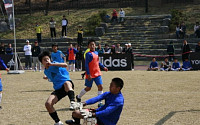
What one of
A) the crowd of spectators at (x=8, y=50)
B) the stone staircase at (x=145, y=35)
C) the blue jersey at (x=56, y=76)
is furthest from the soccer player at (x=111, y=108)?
the stone staircase at (x=145, y=35)

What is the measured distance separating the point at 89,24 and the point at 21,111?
1072 inches

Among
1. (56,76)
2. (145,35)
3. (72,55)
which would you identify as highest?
(56,76)

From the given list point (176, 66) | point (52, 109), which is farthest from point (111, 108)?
point (176, 66)

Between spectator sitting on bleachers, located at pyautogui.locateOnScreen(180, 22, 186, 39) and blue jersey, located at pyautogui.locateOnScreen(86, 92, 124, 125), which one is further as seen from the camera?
spectator sitting on bleachers, located at pyautogui.locateOnScreen(180, 22, 186, 39)

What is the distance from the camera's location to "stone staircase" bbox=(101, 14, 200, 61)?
97.5 ft

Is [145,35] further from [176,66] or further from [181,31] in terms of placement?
[176,66]

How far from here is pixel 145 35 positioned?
32594mm

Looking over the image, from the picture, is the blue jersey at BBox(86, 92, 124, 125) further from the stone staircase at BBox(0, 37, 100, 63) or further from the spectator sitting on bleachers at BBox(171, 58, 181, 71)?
the stone staircase at BBox(0, 37, 100, 63)

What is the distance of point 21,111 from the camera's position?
988 cm

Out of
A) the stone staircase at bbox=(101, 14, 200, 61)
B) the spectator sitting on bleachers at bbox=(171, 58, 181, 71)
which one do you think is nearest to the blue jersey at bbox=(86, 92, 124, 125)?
the spectator sitting on bleachers at bbox=(171, 58, 181, 71)

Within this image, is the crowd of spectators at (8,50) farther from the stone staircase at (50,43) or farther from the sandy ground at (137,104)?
the sandy ground at (137,104)

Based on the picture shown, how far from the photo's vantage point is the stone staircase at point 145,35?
1169 inches

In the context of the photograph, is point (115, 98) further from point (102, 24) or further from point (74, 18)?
point (74, 18)

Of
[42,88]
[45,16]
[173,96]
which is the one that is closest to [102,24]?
[45,16]
